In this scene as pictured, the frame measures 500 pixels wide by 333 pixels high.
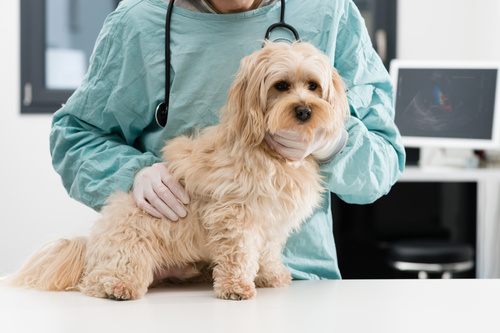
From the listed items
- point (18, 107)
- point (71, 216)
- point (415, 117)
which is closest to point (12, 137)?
point (18, 107)

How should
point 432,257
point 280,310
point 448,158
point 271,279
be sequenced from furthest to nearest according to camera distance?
point 448,158
point 432,257
point 271,279
point 280,310

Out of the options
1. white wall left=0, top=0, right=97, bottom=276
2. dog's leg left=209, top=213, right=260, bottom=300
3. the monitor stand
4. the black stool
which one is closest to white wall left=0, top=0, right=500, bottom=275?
white wall left=0, top=0, right=97, bottom=276

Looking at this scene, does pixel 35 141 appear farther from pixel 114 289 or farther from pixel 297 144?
pixel 297 144

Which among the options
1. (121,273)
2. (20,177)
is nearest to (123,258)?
(121,273)

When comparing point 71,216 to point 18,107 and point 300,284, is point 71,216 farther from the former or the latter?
point 300,284

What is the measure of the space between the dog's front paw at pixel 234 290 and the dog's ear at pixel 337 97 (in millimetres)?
394

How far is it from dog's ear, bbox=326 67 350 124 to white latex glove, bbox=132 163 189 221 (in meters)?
0.36

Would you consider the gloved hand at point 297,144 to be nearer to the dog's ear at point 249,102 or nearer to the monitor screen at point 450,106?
the dog's ear at point 249,102

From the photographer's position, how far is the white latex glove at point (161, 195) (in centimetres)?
117

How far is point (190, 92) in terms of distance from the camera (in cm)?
133

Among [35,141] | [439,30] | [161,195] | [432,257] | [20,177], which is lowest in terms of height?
[432,257]

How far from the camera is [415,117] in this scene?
3428mm

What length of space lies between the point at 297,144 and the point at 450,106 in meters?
2.58

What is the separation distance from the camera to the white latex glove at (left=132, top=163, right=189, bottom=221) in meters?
1.17
